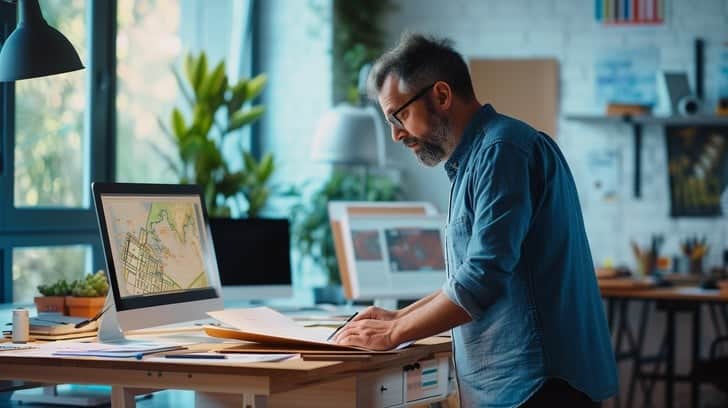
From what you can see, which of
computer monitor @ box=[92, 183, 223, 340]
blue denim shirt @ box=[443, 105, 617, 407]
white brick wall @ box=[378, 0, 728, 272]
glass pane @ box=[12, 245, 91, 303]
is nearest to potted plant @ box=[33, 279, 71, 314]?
computer monitor @ box=[92, 183, 223, 340]

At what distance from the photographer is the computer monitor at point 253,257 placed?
3.96 m

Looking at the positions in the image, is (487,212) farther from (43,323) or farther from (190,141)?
(190,141)

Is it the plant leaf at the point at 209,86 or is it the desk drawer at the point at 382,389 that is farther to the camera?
the plant leaf at the point at 209,86

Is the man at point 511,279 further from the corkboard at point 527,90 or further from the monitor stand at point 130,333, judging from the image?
the corkboard at point 527,90

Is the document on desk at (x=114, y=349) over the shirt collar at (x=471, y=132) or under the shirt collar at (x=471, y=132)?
under

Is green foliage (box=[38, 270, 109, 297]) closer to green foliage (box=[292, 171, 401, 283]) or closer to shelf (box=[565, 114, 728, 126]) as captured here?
green foliage (box=[292, 171, 401, 283])

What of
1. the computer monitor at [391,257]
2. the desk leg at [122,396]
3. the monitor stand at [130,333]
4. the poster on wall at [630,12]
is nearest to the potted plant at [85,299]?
the monitor stand at [130,333]

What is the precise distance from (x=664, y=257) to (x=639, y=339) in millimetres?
731

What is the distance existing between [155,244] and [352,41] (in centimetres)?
427

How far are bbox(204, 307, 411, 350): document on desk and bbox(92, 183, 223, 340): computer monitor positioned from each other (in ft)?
0.48

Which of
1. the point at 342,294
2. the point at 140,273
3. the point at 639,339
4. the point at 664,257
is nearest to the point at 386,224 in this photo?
the point at 342,294

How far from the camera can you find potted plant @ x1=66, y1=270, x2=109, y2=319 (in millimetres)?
3012

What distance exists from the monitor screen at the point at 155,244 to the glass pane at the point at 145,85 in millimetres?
2071

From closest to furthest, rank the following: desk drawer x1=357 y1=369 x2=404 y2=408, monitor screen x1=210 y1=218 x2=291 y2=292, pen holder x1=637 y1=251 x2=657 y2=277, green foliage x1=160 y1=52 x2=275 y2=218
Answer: desk drawer x1=357 y1=369 x2=404 y2=408 → monitor screen x1=210 y1=218 x2=291 y2=292 → green foliage x1=160 y1=52 x2=275 y2=218 → pen holder x1=637 y1=251 x2=657 y2=277
